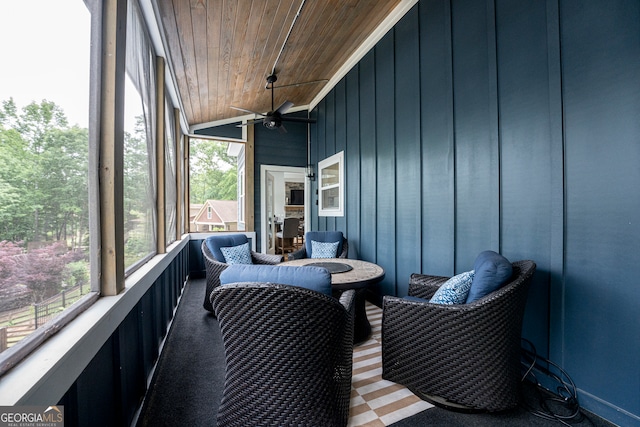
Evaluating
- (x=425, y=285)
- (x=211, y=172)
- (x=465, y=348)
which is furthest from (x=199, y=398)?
(x=211, y=172)

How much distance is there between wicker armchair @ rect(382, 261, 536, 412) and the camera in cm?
151

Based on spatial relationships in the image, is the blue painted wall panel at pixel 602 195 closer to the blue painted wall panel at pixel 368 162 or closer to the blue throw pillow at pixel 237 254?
the blue painted wall panel at pixel 368 162

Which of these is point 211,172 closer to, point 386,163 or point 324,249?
point 324,249

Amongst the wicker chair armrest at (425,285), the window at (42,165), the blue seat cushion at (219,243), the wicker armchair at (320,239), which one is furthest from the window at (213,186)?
the window at (42,165)

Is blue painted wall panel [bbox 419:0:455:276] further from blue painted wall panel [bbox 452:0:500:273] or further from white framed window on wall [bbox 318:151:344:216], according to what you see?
white framed window on wall [bbox 318:151:344:216]

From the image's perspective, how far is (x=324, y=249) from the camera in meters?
4.09

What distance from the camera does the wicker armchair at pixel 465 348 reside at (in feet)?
4.95

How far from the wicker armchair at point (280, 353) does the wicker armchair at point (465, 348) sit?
55cm

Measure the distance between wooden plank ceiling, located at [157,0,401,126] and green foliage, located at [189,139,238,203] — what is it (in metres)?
1.47

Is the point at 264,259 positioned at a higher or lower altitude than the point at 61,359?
lower

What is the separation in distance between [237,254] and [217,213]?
128 inches

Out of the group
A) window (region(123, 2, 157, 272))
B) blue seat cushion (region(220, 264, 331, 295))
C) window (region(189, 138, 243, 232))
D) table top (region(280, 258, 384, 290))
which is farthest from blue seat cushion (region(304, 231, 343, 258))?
blue seat cushion (region(220, 264, 331, 295))

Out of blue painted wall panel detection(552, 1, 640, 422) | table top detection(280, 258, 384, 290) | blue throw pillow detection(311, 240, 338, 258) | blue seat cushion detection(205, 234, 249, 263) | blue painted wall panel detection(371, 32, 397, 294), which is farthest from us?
blue throw pillow detection(311, 240, 338, 258)

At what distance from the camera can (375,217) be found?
3.78 meters
